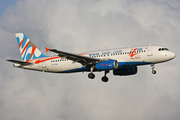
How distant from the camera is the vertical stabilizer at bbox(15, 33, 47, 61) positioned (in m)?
56.6

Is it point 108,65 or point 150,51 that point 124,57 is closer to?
point 108,65

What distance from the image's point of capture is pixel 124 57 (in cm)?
4825

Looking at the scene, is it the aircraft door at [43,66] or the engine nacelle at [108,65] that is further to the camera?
the aircraft door at [43,66]

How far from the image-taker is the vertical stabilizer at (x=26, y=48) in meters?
56.6

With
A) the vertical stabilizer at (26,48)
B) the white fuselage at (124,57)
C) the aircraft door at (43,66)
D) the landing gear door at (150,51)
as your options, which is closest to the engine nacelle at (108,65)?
the white fuselage at (124,57)

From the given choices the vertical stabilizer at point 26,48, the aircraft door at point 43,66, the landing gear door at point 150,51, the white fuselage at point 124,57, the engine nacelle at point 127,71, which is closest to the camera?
the white fuselage at point 124,57

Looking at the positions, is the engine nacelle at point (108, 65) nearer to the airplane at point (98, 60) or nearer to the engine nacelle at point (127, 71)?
the airplane at point (98, 60)

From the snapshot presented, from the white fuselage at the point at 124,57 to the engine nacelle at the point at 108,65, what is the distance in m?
1.34

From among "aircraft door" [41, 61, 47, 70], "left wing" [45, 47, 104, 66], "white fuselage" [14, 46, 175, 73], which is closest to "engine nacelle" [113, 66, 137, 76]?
"white fuselage" [14, 46, 175, 73]

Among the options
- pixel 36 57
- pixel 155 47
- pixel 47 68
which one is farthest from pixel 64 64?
pixel 155 47

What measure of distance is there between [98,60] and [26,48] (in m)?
16.6

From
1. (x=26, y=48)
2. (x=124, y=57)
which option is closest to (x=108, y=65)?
(x=124, y=57)

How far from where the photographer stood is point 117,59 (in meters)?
48.7

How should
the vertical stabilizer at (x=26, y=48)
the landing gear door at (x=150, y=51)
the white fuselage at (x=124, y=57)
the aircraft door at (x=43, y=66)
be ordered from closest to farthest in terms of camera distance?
the white fuselage at (x=124, y=57)
the landing gear door at (x=150, y=51)
the aircraft door at (x=43, y=66)
the vertical stabilizer at (x=26, y=48)
